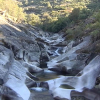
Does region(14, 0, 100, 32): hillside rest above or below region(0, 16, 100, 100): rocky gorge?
above

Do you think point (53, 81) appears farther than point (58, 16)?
No

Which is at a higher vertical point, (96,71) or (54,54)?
(54,54)

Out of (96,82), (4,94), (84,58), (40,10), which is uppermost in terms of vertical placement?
(40,10)

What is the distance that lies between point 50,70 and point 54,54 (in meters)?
12.5

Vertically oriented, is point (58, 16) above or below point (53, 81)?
above

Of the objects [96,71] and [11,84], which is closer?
[11,84]

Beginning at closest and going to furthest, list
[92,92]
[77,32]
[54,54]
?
[92,92], [54,54], [77,32]

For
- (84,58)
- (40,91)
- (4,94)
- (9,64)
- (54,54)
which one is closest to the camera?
(4,94)

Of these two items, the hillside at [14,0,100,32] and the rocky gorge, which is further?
the hillside at [14,0,100,32]

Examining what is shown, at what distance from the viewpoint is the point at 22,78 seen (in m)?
20.0

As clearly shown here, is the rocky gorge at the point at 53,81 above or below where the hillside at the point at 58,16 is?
below

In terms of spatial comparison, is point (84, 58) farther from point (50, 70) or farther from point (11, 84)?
point (11, 84)

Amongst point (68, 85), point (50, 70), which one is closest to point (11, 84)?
point (68, 85)

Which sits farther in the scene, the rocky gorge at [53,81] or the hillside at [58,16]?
the hillside at [58,16]
